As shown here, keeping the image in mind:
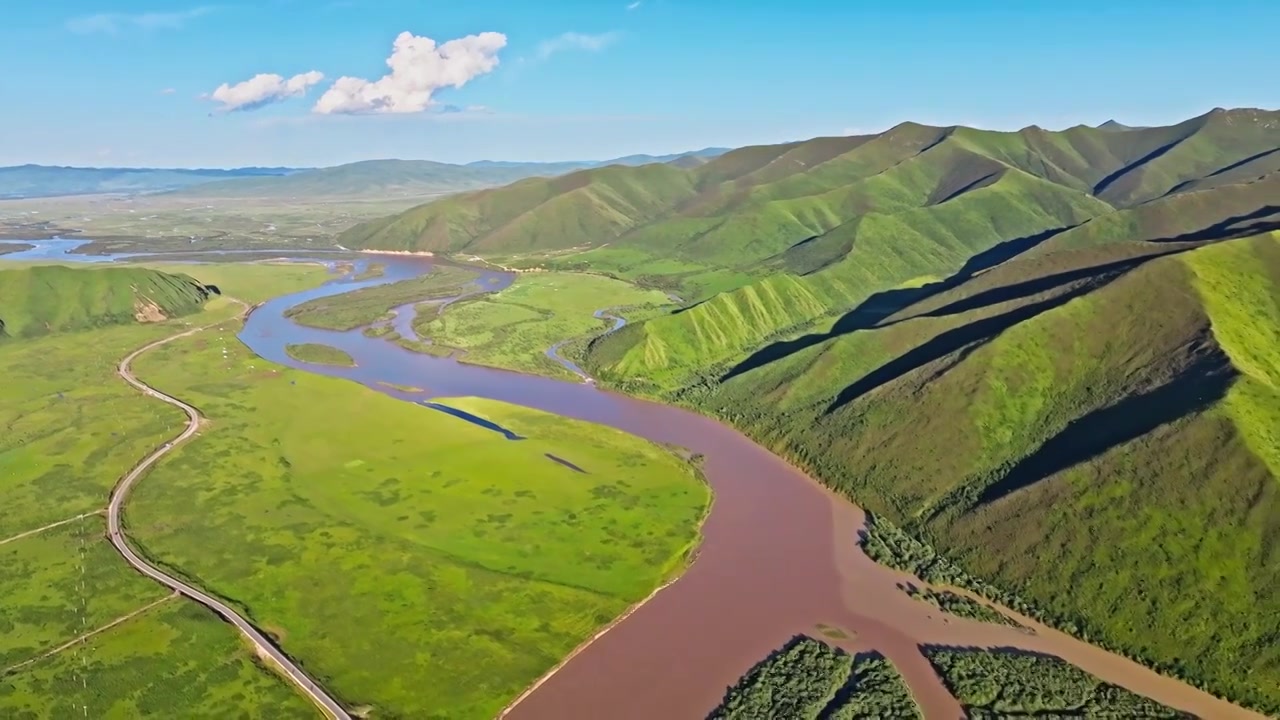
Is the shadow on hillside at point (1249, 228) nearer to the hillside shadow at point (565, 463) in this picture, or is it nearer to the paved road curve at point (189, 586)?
the hillside shadow at point (565, 463)

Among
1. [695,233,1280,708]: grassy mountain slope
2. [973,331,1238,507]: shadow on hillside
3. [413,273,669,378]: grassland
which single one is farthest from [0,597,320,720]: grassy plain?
[413,273,669,378]: grassland

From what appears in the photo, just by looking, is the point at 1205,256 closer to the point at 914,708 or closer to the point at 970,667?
the point at 970,667

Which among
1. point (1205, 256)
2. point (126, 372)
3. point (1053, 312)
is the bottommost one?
point (126, 372)

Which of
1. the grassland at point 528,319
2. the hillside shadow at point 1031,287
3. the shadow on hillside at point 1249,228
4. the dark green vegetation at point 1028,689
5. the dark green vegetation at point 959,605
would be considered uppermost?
the shadow on hillside at point 1249,228

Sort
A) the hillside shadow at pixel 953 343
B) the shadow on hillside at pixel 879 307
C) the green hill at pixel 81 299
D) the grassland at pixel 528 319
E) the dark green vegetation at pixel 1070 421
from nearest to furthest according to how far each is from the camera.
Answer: the dark green vegetation at pixel 1070 421 → the hillside shadow at pixel 953 343 → the shadow on hillside at pixel 879 307 → the grassland at pixel 528 319 → the green hill at pixel 81 299

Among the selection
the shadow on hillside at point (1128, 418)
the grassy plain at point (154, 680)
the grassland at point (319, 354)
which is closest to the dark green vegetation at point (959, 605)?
the shadow on hillside at point (1128, 418)

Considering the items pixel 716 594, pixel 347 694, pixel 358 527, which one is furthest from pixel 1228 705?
pixel 358 527
